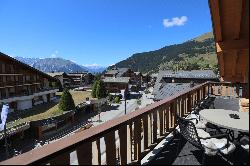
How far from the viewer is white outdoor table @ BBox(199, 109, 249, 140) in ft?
15.0

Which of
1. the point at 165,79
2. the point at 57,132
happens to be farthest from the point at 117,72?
the point at 57,132

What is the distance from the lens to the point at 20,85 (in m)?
45.2

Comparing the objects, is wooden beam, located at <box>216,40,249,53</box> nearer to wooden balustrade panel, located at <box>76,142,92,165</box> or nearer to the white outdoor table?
the white outdoor table

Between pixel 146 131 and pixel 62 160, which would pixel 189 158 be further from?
pixel 62 160

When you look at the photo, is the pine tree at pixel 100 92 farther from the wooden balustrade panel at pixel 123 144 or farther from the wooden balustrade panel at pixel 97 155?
the wooden balustrade panel at pixel 97 155

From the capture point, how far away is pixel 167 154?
4.92m

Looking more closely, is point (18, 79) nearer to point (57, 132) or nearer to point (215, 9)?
point (57, 132)

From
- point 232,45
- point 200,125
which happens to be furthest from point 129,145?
point 232,45

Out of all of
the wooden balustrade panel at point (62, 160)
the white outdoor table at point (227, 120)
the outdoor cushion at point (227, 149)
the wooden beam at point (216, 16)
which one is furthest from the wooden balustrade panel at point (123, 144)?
the wooden beam at point (216, 16)

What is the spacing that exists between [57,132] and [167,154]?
29893 mm

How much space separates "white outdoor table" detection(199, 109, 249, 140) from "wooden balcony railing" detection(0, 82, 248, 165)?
884mm

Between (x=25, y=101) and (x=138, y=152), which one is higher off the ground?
(x=138, y=152)

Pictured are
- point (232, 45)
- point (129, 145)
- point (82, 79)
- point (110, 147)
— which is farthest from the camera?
point (82, 79)

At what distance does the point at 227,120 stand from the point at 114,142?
2.89 m
